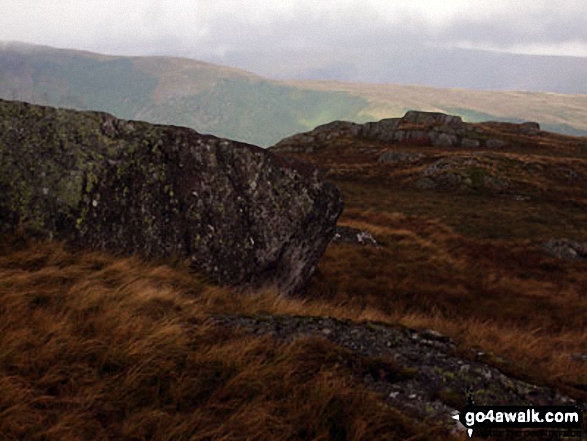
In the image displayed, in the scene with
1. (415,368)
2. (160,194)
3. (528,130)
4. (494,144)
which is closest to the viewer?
(415,368)

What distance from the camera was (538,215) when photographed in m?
38.6

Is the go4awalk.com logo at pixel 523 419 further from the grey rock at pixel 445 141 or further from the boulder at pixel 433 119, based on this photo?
the boulder at pixel 433 119

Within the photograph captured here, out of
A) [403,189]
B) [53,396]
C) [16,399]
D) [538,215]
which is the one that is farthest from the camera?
[403,189]

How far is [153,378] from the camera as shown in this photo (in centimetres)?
379

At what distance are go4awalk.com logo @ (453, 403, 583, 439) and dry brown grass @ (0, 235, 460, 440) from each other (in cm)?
69

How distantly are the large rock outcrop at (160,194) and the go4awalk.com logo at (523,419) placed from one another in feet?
20.0

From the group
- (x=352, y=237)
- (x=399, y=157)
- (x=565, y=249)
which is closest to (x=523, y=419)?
(x=352, y=237)

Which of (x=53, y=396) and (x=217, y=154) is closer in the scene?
(x=53, y=396)

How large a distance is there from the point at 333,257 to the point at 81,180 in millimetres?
12531

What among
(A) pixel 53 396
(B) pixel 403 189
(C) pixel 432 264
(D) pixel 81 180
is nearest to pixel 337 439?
(A) pixel 53 396

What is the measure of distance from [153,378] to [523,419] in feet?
13.0

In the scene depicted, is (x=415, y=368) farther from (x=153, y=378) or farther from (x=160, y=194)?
(x=160, y=194)

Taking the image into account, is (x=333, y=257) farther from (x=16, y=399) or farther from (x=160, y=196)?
(x=16, y=399)

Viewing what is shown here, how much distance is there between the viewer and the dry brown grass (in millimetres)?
3156
